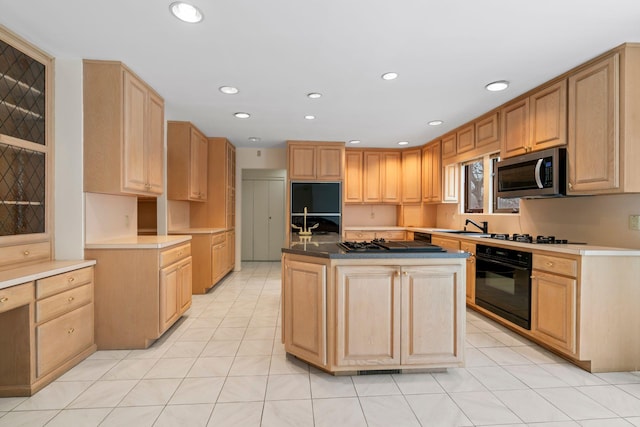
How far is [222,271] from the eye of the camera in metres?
5.05

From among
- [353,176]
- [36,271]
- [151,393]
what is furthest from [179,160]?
[151,393]

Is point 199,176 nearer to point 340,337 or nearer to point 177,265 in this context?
point 177,265

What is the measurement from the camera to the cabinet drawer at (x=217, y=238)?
4548 millimetres

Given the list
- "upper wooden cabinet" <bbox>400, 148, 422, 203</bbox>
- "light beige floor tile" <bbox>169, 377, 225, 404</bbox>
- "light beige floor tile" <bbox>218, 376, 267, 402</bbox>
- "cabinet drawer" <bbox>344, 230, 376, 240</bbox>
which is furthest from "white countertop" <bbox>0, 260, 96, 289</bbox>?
"upper wooden cabinet" <bbox>400, 148, 422, 203</bbox>

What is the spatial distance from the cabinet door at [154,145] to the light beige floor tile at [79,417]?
1.86 m

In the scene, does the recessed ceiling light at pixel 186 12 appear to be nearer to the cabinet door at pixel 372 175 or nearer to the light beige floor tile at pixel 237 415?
the light beige floor tile at pixel 237 415

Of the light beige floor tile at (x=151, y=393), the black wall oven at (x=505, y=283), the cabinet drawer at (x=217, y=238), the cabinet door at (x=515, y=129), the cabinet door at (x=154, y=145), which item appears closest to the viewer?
the light beige floor tile at (x=151, y=393)

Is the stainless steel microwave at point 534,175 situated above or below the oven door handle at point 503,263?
above

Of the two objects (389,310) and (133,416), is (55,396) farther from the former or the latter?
(389,310)

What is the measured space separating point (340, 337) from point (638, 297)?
218 centimetres

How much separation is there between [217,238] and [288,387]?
3.07 m

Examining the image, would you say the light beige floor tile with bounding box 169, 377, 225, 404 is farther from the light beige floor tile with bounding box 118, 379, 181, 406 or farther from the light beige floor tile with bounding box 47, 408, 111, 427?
the light beige floor tile with bounding box 47, 408, 111, 427

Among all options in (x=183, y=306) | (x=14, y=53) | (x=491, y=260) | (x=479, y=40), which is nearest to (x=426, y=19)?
(x=479, y=40)

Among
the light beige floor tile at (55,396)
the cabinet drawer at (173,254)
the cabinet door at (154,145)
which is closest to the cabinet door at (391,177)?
the cabinet drawer at (173,254)
